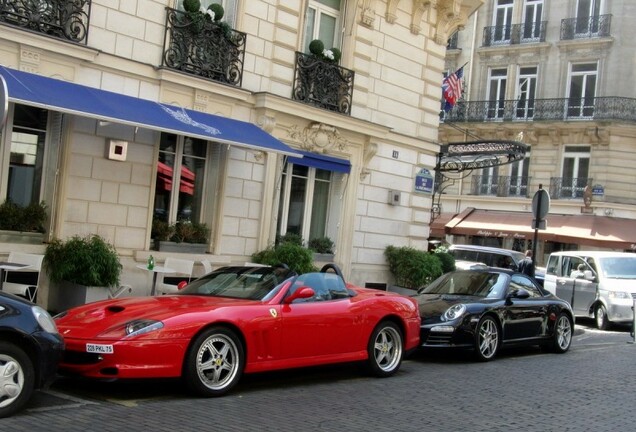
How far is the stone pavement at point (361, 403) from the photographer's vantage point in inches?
278

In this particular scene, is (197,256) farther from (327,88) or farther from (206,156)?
(327,88)

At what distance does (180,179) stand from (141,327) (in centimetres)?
729

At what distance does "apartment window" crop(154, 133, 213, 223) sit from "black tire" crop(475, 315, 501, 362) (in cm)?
561

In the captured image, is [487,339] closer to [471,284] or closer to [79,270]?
[471,284]

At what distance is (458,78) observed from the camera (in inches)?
938

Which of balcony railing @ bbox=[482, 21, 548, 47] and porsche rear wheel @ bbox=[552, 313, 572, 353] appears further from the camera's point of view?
balcony railing @ bbox=[482, 21, 548, 47]

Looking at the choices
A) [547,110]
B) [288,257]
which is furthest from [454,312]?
[547,110]

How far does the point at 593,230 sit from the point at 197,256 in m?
22.9

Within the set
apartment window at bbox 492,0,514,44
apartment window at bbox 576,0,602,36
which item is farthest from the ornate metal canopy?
apartment window at bbox 492,0,514,44

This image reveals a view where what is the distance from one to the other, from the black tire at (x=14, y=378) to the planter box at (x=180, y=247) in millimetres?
7441

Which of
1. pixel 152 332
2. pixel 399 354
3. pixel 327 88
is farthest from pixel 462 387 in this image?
pixel 327 88

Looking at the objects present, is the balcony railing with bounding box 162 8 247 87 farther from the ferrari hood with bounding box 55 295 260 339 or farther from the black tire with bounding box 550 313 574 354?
the black tire with bounding box 550 313 574 354

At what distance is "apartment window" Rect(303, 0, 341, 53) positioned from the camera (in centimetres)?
1689

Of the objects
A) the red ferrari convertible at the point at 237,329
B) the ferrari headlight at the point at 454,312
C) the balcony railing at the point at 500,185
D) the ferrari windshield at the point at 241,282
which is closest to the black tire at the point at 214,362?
the red ferrari convertible at the point at 237,329
